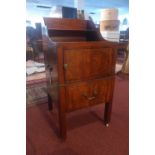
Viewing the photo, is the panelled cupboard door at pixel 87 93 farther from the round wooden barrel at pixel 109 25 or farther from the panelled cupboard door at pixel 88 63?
the round wooden barrel at pixel 109 25

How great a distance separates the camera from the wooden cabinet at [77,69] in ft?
3.93

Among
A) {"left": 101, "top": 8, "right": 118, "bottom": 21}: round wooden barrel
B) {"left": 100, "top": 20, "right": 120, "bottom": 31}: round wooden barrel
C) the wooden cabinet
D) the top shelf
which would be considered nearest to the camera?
the wooden cabinet

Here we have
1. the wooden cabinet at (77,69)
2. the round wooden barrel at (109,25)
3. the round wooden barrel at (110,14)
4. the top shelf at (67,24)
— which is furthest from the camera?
the round wooden barrel at (109,25)

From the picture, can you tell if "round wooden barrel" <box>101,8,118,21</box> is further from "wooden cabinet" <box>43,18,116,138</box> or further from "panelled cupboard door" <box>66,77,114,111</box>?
"panelled cupboard door" <box>66,77,114,111</box>

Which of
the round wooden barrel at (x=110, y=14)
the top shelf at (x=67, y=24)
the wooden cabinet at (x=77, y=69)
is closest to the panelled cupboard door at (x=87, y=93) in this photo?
the wooden cabinet at (x=77, y=69)

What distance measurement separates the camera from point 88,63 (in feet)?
4.24

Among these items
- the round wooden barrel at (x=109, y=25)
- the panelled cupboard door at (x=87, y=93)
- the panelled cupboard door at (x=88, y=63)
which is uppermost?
the round wooden barrel at (x=109, y=25)

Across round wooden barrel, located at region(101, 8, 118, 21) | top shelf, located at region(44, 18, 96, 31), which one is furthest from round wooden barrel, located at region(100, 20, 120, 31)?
top shelf, located at region(44, 18, 96, 31)

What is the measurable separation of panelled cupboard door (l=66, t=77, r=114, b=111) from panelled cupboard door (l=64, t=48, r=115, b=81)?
58mm

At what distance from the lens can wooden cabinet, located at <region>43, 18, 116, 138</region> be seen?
1.20m

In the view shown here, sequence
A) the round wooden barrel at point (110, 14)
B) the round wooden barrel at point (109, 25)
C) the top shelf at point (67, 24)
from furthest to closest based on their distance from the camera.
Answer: the round wooden barrel at point (109, 25), the round wooden barrel at point (110, 14), the top shelf at point (67, 24)

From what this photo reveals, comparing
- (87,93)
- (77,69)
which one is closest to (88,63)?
(77,69)
